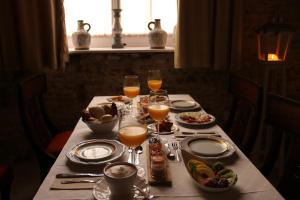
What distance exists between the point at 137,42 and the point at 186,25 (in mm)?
574

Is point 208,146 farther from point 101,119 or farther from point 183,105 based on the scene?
point 183,105

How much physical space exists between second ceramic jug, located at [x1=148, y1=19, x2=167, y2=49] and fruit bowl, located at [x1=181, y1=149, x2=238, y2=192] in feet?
5.78

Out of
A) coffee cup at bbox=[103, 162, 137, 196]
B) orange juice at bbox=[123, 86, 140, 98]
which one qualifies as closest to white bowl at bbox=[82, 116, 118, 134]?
orange juice at bbox=[123, 86, 140, 98]

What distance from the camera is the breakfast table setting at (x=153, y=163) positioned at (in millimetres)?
975

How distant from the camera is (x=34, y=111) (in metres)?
2.02

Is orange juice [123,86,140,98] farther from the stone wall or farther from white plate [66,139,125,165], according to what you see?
the stone wall

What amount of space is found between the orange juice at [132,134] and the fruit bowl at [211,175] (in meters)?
0.19

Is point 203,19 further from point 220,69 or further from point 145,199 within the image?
point 145,199

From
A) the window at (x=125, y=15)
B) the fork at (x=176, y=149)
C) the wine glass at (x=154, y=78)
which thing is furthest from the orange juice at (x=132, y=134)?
the window at (x=125, y=15)

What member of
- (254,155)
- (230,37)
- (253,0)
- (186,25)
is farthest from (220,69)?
(254,155)

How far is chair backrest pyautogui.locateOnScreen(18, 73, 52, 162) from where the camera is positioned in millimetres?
1700

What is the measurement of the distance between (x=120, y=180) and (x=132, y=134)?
0.96 ft

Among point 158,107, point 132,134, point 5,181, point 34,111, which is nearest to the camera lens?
point 132,134

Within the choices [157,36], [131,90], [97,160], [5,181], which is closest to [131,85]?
[131,90]
